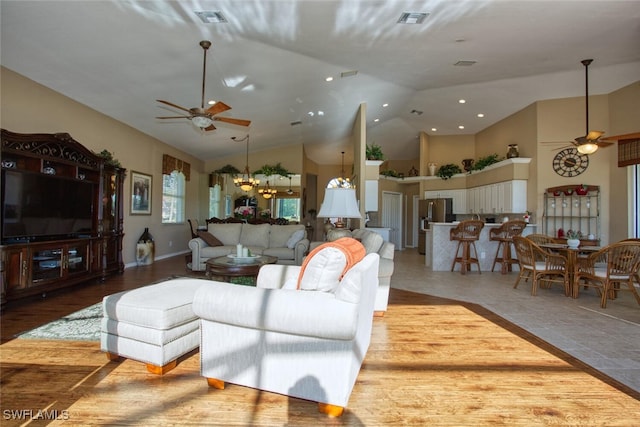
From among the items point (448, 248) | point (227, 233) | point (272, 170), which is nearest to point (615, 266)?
point (448, 248)

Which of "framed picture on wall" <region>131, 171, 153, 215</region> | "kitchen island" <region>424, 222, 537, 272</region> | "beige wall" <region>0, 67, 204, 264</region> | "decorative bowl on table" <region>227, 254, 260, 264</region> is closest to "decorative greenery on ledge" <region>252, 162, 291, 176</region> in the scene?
"beige wall" <region>0, 67, 204, 264</region>

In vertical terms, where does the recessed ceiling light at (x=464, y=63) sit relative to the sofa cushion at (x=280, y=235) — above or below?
above

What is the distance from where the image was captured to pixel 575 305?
3916 millimetres

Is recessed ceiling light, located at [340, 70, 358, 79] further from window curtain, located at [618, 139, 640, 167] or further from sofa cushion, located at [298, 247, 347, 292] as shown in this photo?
window curtain, located at [618, 139, 640, 167]

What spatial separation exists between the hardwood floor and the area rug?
11cm

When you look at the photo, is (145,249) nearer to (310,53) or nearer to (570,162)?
(310,53)

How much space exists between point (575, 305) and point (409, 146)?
7880 millimetres

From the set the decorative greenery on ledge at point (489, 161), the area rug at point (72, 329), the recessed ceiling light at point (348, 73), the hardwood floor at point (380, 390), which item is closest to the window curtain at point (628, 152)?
the decorative greenery on ledge at point (489, 161)

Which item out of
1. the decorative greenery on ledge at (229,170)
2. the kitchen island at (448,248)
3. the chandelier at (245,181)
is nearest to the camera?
the kitchen island at (448,248)

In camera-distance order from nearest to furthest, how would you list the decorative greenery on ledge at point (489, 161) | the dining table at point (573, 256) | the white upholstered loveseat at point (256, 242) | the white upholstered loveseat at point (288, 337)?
1. the white upholstered loveseat at point (288, 337)
2. the dining table at point (573, 256)
3. the white upholstered loveseat at point (256, 242)
4. the decorative greenery on ledge at point (489, 161)

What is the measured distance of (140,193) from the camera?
6.56 m

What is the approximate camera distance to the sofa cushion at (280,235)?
19.8ft

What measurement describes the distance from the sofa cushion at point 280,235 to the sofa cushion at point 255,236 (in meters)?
0.10

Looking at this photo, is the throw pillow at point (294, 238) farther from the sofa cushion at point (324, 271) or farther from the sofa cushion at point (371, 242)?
the sofa cushion at point (324, 271)
